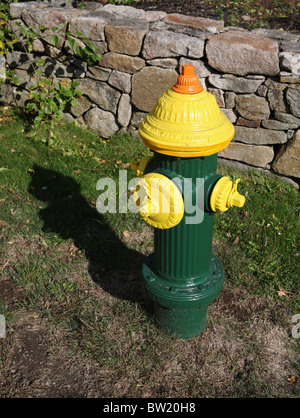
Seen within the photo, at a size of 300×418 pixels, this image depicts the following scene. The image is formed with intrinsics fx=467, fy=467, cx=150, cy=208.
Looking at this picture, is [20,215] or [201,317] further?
[20,215]

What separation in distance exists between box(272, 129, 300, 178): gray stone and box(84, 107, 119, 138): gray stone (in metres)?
1.91

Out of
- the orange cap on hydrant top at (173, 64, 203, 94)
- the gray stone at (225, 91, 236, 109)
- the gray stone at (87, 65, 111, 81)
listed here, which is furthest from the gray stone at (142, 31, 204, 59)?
the orange cap on hydrant top at (173, 64, 203, 94)

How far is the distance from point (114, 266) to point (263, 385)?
1.55 meters

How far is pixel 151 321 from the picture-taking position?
3.39 metres

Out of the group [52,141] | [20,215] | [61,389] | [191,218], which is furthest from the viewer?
[52,141]

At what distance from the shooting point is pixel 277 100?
4.52 metres

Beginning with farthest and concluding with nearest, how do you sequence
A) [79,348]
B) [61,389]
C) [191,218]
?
[79,348], [61,389], [191,218]

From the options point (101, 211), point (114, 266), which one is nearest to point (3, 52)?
point (101, 211)

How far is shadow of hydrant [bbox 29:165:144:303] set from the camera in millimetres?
3824

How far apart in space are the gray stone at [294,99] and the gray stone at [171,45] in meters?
0.95

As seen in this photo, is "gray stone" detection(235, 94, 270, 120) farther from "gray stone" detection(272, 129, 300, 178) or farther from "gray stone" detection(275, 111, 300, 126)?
"gray stone" detection(272, 129, 300, 178)

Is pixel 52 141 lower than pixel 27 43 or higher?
lower

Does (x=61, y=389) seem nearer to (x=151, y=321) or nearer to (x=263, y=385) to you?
(x=151, y=321)

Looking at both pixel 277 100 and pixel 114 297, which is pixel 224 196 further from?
pixel 277 100
